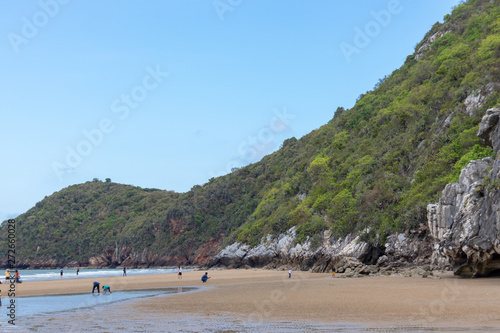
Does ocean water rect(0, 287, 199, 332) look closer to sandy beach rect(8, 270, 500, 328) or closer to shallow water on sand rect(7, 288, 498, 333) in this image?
shallow water on sand rect(7, 288, 498, 333)

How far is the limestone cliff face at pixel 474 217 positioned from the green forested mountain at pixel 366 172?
4193 millimetres

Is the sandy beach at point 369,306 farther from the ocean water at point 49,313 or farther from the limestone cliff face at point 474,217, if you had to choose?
the limestone cliff face at point 474,217

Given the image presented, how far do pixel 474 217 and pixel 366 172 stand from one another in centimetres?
2953

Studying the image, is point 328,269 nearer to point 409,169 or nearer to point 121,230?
point 409,169

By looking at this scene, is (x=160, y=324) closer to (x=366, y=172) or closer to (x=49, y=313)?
(x=49, y=313)

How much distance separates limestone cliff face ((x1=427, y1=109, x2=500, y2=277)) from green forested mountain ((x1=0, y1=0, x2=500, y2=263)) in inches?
165

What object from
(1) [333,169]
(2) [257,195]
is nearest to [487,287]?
(1) [333,169]

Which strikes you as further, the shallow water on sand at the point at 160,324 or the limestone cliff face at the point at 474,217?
the limestone cliff face at the point at 474,217

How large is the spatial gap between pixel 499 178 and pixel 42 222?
150602mm

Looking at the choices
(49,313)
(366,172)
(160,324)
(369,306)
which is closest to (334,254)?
(366,172)

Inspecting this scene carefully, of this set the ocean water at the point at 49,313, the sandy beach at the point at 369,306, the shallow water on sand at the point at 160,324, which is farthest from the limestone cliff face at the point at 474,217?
the ocean water at the point at 49,313

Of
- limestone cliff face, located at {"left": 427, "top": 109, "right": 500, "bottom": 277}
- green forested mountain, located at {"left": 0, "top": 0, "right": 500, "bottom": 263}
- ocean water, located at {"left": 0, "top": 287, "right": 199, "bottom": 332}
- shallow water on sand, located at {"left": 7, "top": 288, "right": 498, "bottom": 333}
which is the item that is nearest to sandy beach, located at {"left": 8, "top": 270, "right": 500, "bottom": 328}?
shallow water on sand, located at {"left": 7, "top": 288, "right": 498, "bottom": 333}

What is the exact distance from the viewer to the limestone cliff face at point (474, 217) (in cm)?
2556

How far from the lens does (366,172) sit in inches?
2233
